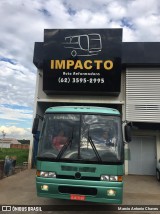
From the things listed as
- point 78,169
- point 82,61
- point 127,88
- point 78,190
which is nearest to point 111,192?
point 78,190

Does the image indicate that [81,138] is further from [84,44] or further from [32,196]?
[84,44]

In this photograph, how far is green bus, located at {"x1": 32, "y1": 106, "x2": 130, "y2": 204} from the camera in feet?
21.8

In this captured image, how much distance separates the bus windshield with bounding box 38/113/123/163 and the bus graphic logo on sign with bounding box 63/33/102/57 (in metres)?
10.8

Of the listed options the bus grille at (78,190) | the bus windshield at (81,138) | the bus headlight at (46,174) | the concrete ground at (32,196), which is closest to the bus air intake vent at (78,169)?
the bus windshield at (81,138)

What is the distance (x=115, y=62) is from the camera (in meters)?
17.2

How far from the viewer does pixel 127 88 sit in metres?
17.3

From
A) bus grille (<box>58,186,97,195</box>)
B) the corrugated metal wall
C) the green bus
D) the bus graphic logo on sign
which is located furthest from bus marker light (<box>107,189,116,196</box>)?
the bus graphic logo on sign

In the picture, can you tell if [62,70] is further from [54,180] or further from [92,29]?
[54,180]

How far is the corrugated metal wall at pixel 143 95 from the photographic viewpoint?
16.8 metres

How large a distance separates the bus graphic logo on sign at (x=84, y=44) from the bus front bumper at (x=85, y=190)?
12175 mm

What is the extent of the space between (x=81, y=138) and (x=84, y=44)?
11970 mm

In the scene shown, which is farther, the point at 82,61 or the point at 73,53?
the point at 73,53

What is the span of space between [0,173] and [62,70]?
7.89m

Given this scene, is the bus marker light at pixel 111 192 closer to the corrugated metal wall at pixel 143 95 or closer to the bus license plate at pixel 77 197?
the bus license plate at pixel 77 197
